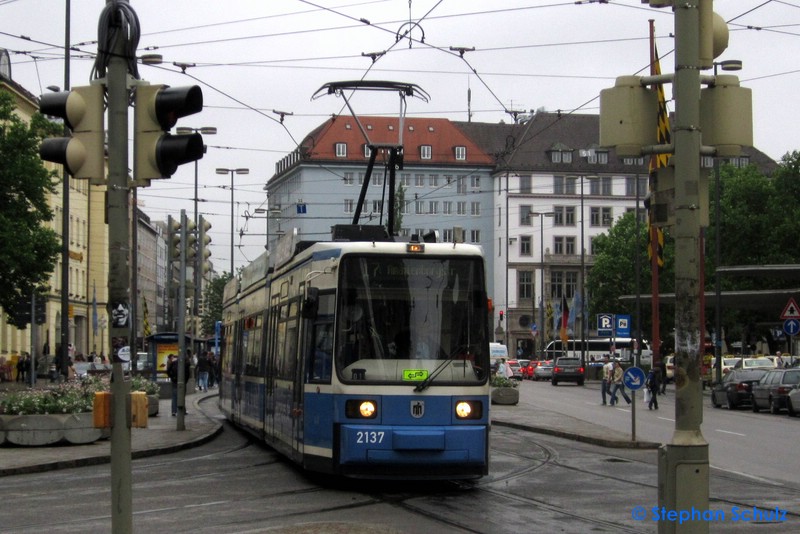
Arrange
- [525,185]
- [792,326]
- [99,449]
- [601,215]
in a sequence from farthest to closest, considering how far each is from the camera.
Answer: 1. [601,215]
2. [525,185]
3. [792,326]
4. [99,449]

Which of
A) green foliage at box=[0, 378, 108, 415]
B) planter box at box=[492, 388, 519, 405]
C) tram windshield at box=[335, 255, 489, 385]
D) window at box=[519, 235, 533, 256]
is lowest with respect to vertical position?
planter box at box=[492, 388, 519, 405]

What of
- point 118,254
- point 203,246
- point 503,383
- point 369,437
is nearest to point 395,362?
point 369,437

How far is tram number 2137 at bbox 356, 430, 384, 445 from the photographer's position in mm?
14875

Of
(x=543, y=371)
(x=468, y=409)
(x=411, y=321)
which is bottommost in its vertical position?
(x=543, y=371)

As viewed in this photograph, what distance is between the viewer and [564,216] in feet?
382

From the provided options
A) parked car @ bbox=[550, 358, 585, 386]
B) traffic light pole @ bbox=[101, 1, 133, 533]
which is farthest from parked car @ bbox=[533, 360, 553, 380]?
traffic light pole @ bbox=[101, 1, 133, 533]

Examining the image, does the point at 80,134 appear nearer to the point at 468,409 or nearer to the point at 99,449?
the point at 468,409

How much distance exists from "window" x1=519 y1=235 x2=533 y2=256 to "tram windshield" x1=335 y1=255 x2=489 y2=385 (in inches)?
3960

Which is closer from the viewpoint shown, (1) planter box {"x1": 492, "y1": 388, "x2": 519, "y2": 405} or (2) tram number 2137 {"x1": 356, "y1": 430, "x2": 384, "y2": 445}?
(2) tram number 2137 {"x1": 356, "y1": 430, "x2": 384, "y2": 445}

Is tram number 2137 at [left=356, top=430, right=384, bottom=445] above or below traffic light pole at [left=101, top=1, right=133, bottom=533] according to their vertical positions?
below

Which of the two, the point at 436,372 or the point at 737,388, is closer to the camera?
the point at 436,372

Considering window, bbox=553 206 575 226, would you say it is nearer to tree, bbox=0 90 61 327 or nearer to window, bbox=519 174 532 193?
window, bbox=519 174 532 193

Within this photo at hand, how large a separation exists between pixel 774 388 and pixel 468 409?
27344 mm

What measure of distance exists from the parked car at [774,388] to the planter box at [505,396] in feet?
26.0
